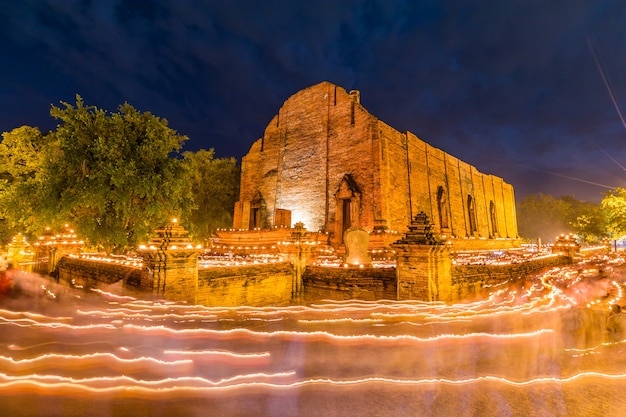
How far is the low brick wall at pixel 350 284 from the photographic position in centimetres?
914

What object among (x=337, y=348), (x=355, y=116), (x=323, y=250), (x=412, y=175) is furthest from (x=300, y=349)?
(x=412, y=175)

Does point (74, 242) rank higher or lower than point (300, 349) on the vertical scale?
higher

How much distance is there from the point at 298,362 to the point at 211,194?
25.8m

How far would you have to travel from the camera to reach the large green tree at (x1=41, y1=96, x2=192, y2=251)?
12406 millimetres

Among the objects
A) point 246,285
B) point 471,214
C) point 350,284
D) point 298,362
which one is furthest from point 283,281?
point 471,214

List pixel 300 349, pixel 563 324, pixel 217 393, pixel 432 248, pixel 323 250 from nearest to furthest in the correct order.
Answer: pixel 217 393, pixel 300 349, pixel 563 324, pixel 432 248, pixel 323 250

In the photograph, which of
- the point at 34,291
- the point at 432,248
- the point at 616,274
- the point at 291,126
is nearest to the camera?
the point at 616,274

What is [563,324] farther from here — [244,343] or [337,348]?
[244,343]

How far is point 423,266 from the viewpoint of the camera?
826cm

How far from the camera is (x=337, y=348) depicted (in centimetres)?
390

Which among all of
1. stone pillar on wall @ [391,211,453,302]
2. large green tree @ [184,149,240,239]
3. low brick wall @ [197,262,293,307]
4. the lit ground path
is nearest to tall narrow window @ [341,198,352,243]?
Result: low brick wall @ [197,262,293,307]

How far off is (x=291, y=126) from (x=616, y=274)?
20940mm

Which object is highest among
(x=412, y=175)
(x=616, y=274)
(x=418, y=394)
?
(x=412, y=175)

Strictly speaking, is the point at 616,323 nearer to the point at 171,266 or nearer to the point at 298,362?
the point at 298,362
